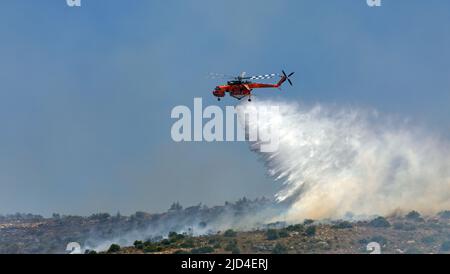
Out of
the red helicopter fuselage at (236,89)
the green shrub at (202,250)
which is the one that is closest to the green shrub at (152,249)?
the green shrub at (202,250)

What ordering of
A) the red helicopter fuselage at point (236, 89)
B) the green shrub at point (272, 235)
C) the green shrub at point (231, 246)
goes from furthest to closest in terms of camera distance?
the green shrub at point (272, 235)
the green shrub at point (231, 246)
the red helicopter fuselage at point (236, 89)

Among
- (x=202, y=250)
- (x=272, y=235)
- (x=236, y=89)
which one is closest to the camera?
(x=236, y=89)

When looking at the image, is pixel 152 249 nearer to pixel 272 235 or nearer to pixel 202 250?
pixel 202 250

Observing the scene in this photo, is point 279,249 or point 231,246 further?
point 279,249

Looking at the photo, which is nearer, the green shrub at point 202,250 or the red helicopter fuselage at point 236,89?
the red helicopter fuselage at point 236,89

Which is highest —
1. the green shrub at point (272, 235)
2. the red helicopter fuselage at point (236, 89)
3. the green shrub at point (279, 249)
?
the red helicopter fuselage at point (236, 89)

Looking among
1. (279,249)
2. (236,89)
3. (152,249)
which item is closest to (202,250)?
(152,249)

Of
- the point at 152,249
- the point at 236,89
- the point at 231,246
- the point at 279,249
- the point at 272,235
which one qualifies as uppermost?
the point at 236,89

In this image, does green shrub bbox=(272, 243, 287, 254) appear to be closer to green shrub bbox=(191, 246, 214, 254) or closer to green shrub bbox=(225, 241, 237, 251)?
green shrub bbox=(225, 241, 237, 251)

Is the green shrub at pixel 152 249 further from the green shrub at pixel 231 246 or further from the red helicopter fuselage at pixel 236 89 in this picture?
the red helicopter fuselage at pixel 236 89

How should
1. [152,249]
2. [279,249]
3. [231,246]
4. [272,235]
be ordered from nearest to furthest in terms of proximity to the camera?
[152,249] < [231,246] < [279,249] < [272,235]
